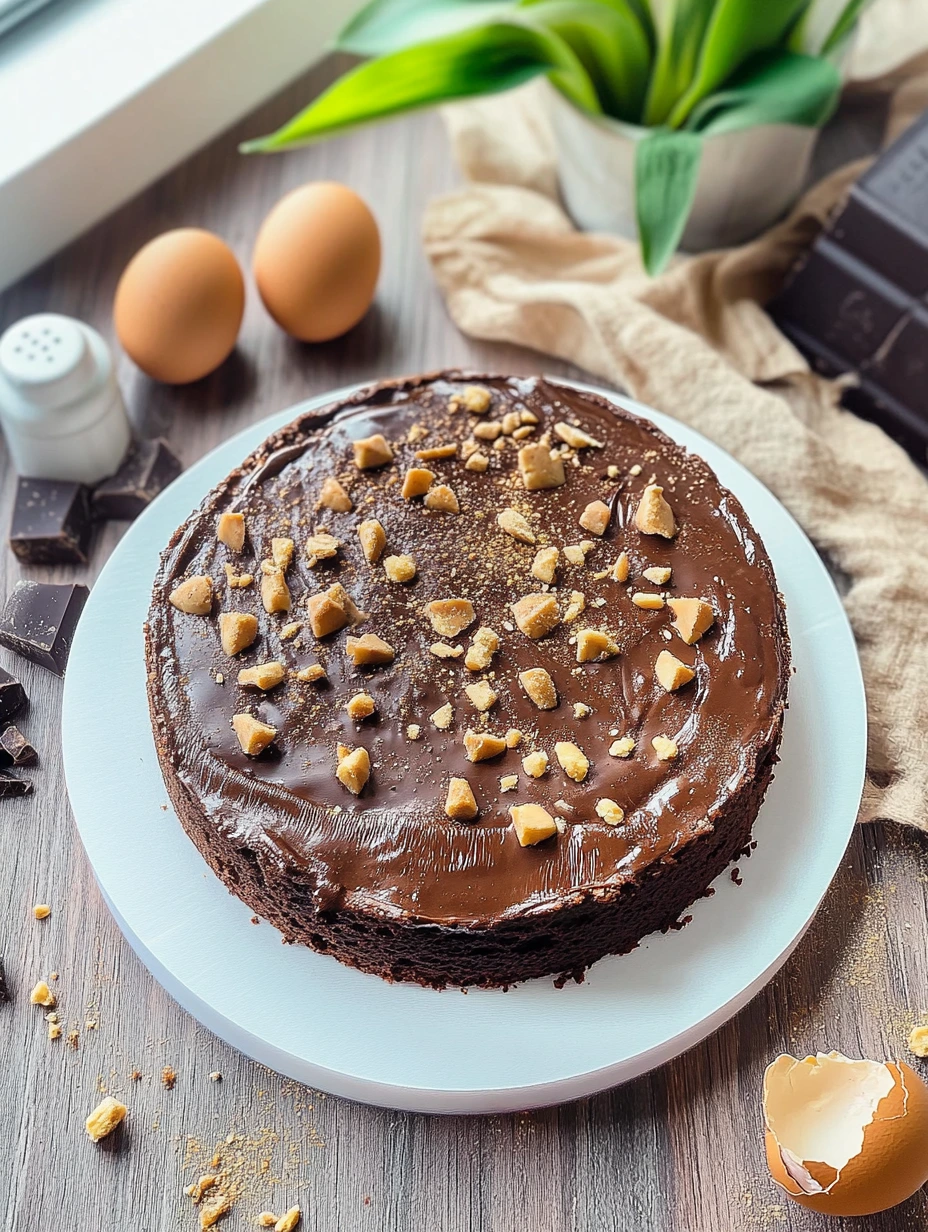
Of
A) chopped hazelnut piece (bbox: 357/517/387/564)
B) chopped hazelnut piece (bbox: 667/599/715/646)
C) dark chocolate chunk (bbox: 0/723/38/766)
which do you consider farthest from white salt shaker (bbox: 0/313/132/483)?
chopped hazelnut piece (bbox: 667/599/715/646)

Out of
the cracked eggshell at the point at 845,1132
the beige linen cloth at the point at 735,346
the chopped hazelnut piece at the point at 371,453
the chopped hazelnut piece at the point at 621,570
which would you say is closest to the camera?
the cracked eggshell at the point at 845,1132

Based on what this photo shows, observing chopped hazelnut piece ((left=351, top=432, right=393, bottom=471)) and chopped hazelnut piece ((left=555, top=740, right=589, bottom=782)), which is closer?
chopped hazelnut piece ((left=555, top=740, right=589, bottom=782))

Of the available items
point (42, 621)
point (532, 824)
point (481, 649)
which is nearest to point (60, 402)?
point (42, 621)

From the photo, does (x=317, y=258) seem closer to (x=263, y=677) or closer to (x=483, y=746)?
(x=263, y=677)

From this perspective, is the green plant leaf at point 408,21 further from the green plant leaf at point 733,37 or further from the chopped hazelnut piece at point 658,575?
the chopped hazelnut piece at point 658,575

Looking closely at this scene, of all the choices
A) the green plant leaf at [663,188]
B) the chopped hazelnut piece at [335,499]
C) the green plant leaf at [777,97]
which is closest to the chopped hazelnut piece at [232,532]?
the chopped hazelnut piece at [335,499]

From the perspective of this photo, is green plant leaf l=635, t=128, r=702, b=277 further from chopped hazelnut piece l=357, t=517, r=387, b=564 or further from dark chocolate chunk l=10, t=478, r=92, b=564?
dark chocolate chunk l=10, t=478, r=92, b=564

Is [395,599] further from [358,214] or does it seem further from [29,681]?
[358,214]

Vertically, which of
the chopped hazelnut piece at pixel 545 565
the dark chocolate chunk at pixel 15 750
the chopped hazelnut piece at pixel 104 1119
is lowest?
the chopped hazelnut piece at pixel 104 1119
